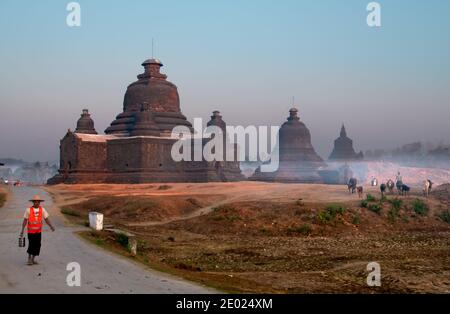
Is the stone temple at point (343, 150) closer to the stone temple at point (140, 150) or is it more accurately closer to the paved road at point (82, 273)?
the stone temple at point (140, 150)

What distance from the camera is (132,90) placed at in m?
57.4

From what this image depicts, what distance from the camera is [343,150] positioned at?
78.5 meters

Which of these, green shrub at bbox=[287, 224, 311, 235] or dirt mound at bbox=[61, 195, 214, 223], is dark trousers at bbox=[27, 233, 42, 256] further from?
dirt mound at bbox=[61, 195, 214, 223]

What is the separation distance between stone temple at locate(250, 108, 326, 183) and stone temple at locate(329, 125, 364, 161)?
1170 cm

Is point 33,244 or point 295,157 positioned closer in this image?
point 33,244

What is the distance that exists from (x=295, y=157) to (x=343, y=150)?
15756mm

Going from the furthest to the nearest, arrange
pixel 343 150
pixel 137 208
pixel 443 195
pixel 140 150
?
1. pixel 343 150
2. pixel 140 150
3. pixel 443 195
4. pixel 137 208

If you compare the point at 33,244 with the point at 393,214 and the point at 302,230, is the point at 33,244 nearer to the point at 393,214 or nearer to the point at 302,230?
the point at 302,230

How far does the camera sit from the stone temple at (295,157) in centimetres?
6347

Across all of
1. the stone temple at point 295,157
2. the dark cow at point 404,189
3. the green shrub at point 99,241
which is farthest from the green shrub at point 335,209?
the stone temple at point 295,157

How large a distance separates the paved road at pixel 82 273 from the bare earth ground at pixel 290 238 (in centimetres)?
90

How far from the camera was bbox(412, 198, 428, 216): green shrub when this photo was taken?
2716 centimetres

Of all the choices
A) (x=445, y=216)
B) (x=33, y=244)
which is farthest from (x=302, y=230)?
(x=33, y=244)

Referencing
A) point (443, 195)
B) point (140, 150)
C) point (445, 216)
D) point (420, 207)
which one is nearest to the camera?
point (445, 216)
